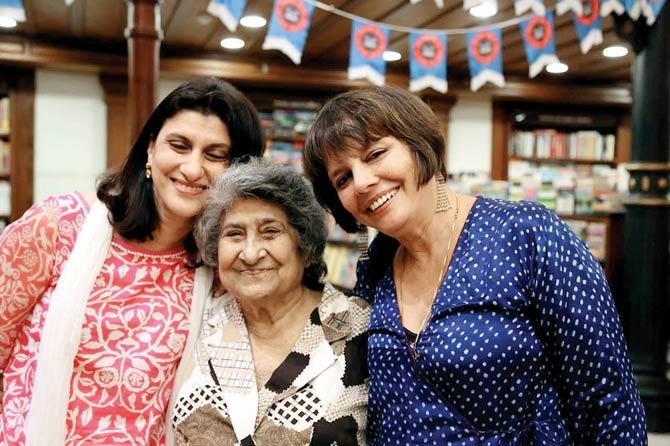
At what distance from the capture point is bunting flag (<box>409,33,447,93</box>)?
5.41 meters

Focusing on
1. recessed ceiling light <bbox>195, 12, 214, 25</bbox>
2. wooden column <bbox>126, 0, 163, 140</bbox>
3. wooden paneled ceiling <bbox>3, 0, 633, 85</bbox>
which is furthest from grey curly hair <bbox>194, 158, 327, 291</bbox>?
recessed ceiling light <bbox>195, 12, 214, 25</bbox>

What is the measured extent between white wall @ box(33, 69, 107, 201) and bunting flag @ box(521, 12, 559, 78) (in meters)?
4.42

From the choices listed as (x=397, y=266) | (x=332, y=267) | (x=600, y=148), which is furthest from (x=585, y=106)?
(x=397, y=266)

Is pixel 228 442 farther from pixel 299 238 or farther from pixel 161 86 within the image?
pixel 161 86

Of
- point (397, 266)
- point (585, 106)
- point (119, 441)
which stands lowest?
point (119, 441)

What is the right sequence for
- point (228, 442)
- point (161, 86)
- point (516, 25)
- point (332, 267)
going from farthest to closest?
point (161, 86)
point (332, 267)
point (516, 25)
point (228, 442)

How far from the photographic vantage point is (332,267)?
600cm

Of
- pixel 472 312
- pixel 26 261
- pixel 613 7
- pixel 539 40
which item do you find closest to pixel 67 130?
pixel 539 40

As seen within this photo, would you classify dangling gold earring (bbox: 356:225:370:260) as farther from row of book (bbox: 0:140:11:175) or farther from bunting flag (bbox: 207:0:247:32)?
row of book (bbox: 0:140:11:175)

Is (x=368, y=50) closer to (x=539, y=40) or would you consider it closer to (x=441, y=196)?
(x=539, y=40)

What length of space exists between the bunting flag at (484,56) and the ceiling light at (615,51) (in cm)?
147

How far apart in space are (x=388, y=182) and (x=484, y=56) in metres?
4.27

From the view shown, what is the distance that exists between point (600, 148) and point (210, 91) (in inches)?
300

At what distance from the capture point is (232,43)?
632cm
